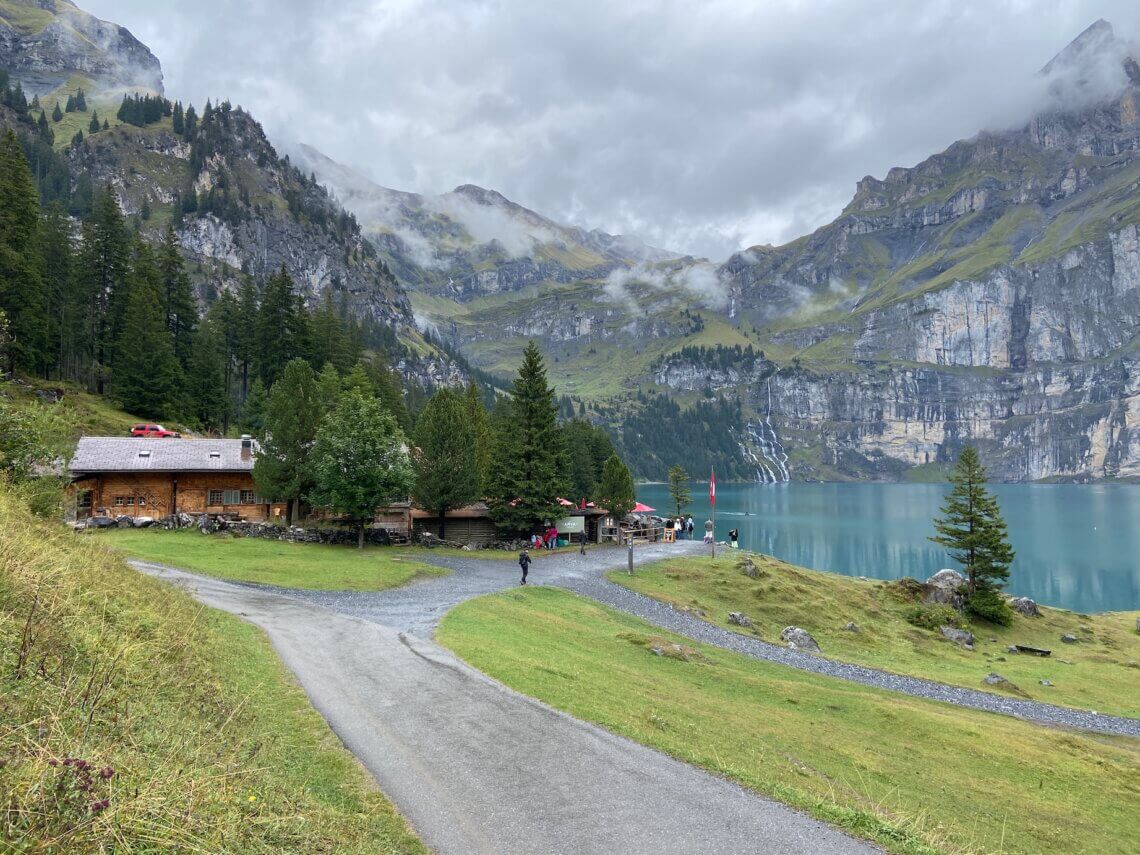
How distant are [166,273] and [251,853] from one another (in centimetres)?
10392

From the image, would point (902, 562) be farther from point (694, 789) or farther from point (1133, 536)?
point (694, 789)

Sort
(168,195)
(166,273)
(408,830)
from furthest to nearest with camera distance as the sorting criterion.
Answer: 1. (168,195)
2. (166,273)
3. (408,830)

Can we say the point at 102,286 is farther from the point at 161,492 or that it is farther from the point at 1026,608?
the point at 1026,608

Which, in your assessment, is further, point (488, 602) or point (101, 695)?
point (488, 602)

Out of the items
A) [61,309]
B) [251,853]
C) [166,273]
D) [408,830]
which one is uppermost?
[166,273]

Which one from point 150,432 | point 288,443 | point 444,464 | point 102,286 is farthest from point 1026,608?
point 102,286

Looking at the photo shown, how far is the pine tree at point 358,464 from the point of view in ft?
152

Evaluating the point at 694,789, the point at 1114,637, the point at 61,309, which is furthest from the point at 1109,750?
the point at 61,309

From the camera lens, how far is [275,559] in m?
37.9

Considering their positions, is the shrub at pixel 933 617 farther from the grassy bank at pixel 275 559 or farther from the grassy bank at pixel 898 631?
the grassy bank at pixel 275 559

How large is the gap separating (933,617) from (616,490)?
96.3ft

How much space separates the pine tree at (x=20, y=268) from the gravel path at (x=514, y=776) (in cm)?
6510

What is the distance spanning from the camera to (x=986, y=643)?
46.9 meters

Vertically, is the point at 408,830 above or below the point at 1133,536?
above
